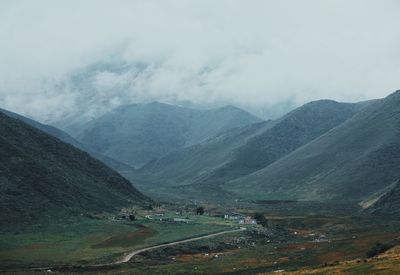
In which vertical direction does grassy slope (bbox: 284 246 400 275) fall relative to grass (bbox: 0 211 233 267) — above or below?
below

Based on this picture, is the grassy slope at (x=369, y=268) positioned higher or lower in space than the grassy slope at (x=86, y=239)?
lower

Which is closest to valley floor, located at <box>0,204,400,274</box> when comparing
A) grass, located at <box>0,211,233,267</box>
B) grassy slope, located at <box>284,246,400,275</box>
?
grass, located at <box>0,211,233,267</box>

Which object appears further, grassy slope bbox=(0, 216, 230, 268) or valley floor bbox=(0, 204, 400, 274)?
grassy slope bbox=(0, 216, 230, 268)

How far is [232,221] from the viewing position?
640ft

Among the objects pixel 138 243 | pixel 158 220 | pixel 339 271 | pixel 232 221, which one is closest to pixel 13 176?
pixel 158 220

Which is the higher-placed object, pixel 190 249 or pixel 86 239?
pixel 86 239

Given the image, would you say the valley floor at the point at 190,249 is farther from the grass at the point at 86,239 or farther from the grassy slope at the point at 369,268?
the grassy slope at the point at 369,268

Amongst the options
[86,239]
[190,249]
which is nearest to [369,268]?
[190,249]

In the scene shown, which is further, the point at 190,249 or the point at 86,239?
the point at 86,239

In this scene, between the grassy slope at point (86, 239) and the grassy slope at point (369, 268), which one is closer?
the grassy slope at point (369, 268)

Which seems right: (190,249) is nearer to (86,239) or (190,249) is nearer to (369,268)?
(86,239)

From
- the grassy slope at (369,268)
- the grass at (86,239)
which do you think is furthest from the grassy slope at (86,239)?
the grassy slope at (369,268)

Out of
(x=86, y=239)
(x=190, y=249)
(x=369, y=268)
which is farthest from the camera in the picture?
(x=86, y=239)

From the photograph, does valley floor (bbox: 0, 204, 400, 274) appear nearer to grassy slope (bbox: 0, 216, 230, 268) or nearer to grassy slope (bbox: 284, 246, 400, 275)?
grassy slope (bbox: 0, 216, 230, 268)
